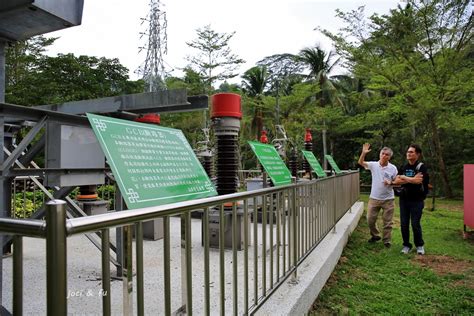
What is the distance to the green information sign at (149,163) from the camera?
60.7 inches

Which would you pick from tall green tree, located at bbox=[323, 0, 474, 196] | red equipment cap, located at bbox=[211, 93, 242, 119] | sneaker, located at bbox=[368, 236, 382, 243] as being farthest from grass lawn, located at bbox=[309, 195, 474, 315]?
tall green tree, located at bbox=[323, 0, 474, 196]

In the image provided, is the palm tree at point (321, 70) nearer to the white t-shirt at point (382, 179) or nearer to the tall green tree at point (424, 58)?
the tall green tree at point (424, 58)

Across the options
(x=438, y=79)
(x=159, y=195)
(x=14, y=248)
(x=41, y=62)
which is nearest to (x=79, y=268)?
(x=159, y=195)

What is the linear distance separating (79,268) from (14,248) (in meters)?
2.90

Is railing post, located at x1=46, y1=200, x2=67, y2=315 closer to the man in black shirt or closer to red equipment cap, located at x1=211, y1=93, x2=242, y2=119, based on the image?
red equipment cap, located at x1=211, y1=93, x2=242, y2=119

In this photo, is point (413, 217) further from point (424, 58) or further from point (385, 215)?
point (424, 58)

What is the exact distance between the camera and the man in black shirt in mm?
4898

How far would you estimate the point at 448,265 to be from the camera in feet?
15.0

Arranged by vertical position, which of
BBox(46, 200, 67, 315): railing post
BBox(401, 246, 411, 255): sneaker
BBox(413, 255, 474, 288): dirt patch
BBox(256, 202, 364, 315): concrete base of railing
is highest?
BBox(46, 200, 67, 315): railing post

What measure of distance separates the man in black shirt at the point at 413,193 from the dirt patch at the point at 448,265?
0.22 m

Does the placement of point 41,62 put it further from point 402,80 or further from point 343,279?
point 343,279

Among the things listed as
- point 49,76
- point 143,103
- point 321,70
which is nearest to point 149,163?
point 143,103

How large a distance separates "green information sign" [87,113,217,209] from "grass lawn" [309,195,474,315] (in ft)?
6.07

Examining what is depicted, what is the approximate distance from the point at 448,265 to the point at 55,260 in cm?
511
